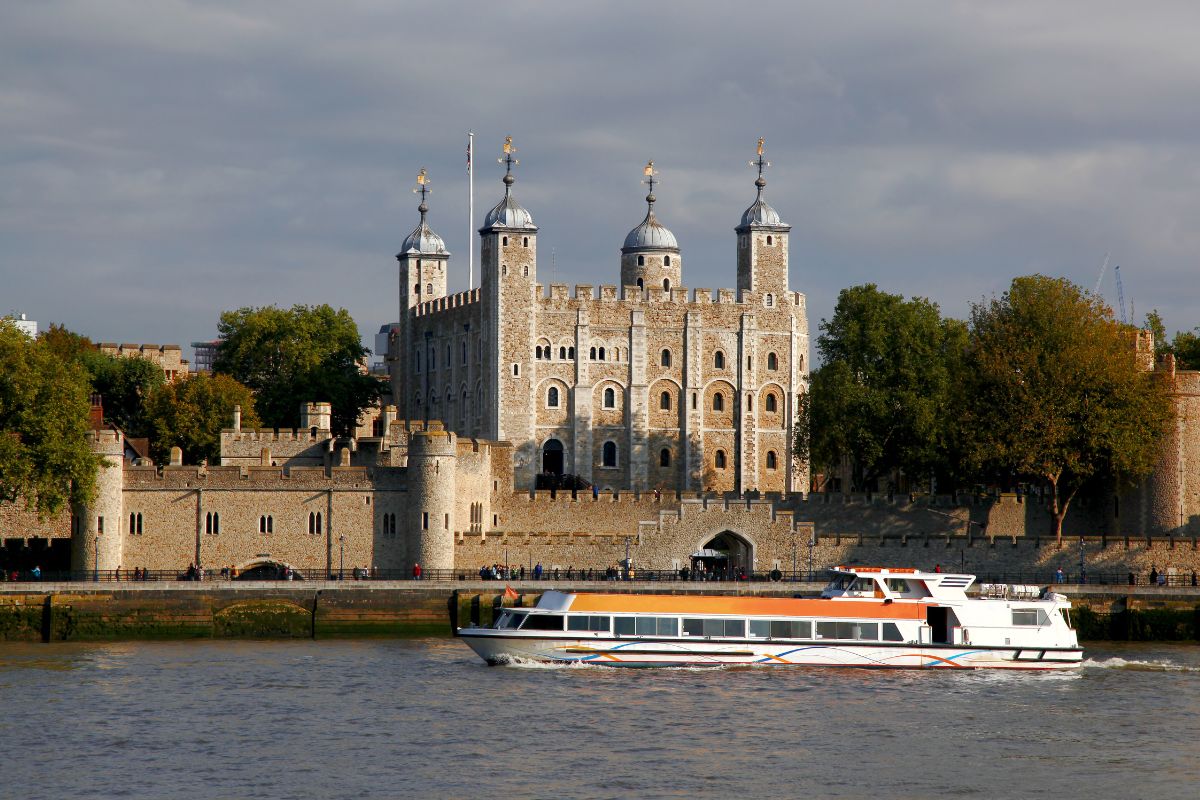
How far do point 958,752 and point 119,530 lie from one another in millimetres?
33657

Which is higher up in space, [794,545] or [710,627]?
[794,545]

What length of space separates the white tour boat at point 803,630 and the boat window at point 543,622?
27 millimetres

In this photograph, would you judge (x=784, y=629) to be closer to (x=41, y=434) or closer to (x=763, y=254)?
(x=41, y=434)

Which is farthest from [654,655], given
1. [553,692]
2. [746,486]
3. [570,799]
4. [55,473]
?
[746,486]

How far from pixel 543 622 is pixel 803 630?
7.01 metres

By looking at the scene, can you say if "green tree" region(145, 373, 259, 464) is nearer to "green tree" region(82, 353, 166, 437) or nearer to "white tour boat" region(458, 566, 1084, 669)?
"green tree" region(82, 353, 166, 437)

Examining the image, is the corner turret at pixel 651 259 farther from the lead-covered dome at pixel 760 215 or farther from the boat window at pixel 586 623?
the boat window at pixel 586 623

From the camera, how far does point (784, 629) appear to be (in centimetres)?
5731

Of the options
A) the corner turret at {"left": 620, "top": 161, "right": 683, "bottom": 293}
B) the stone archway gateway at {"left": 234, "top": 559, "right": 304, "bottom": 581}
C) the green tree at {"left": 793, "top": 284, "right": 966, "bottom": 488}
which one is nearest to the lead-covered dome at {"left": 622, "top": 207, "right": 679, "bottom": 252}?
the corner turret at {"left": 620, "top": 161, "right": 683, "bottom": 293}

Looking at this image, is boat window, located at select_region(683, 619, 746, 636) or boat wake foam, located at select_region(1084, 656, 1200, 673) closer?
boat window, located at select_region(683, 619, 746, 636)

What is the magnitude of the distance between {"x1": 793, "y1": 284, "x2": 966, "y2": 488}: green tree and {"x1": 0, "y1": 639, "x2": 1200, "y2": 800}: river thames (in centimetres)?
2371

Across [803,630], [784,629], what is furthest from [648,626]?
[803,630]

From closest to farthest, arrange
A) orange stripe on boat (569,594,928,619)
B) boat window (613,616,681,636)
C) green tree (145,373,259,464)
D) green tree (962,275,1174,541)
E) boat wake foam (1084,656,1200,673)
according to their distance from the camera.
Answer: boat window (613,616,681,636), orange stripe on boat (569,594,928,619), boat wake foam (1084,656,1200,673), green tree (962,275,1174,541), green tree (145,373,259,464)

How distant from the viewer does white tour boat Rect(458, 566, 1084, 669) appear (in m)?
56.8
